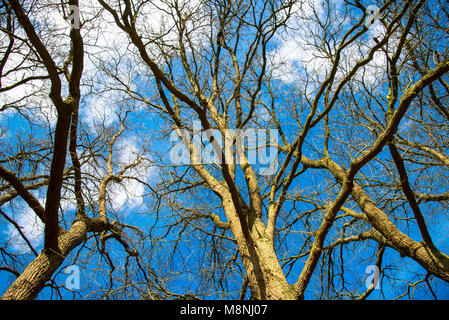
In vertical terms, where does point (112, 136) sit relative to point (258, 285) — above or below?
above

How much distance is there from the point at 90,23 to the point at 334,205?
363 cm

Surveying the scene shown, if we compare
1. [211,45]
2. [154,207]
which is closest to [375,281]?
[154,207]

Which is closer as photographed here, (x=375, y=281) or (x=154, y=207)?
(x=154, y=207)

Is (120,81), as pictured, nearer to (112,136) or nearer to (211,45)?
(112,136)

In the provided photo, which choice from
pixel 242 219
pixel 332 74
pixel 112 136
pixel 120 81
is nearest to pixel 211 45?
pixel 120 81

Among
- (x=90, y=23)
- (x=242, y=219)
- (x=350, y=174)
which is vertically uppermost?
(x=90, y=23)

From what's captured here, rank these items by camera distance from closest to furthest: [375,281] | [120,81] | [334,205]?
[334,205] → [375,281] → [120,81]

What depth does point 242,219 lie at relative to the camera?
3.07 metres
